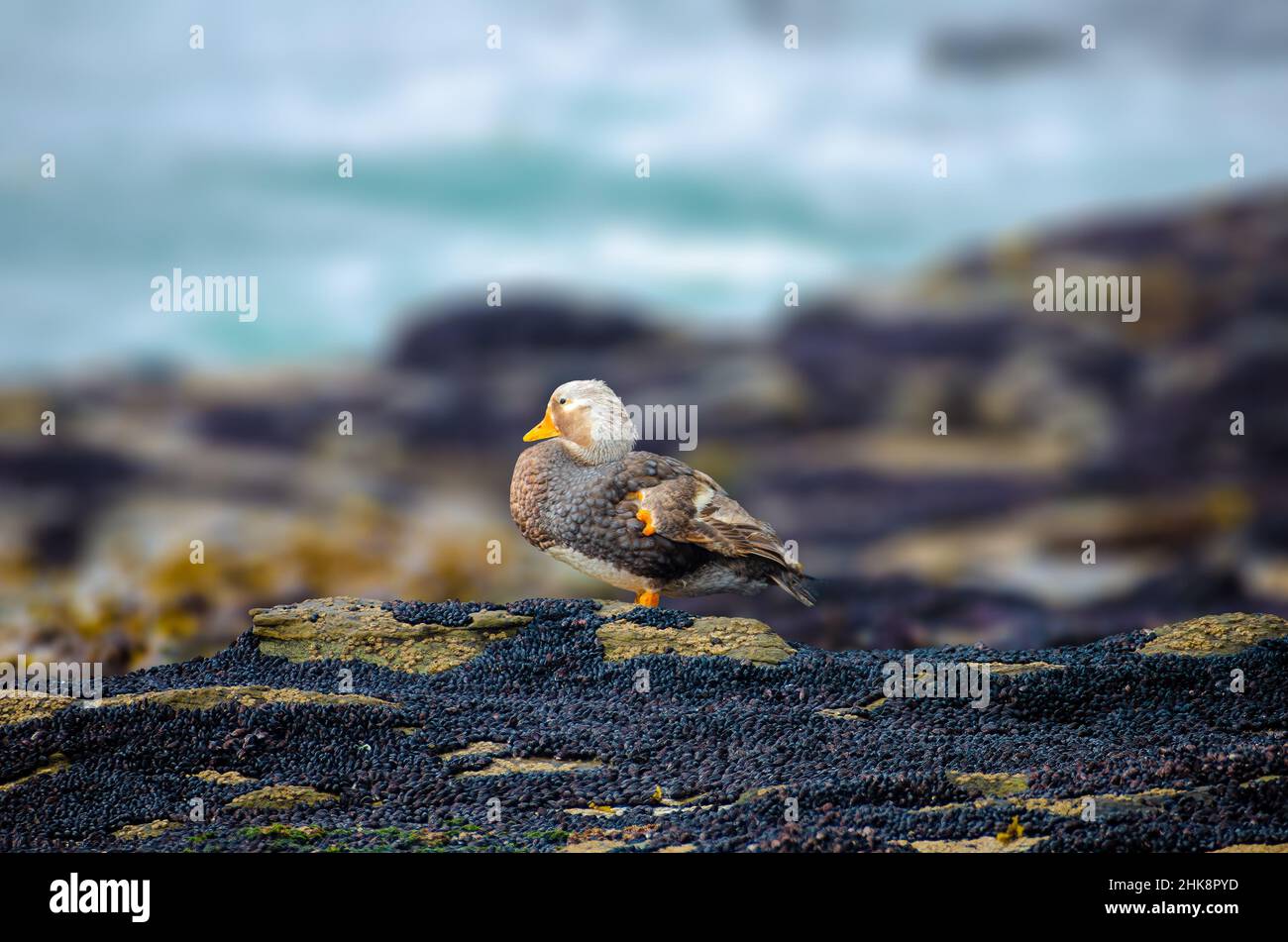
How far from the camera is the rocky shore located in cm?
461

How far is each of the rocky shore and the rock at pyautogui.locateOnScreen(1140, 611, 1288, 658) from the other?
0.02 meters

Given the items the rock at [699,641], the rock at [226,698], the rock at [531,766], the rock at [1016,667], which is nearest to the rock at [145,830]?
the rock at [226,698]

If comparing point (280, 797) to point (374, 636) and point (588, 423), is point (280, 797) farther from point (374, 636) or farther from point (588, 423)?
point (588, 423)

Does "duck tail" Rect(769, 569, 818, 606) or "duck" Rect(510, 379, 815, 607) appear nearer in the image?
"duck" Rect(510, 379, 815, 607)

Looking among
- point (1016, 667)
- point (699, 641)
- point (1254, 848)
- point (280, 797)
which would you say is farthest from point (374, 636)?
point (1254, 848)

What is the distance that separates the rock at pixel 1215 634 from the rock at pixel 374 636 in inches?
136

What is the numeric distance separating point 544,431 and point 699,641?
141 cm

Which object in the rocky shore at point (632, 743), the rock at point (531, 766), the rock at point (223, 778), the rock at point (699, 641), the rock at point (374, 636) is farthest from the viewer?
the rock at point (374, 636)

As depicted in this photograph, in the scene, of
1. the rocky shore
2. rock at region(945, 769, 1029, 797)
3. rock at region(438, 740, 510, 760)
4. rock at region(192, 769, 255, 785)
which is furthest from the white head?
rock at region(945, 769, 1029, 797)

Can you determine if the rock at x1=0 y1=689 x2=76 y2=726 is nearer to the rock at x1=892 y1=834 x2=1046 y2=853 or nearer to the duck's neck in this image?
the duck's neck

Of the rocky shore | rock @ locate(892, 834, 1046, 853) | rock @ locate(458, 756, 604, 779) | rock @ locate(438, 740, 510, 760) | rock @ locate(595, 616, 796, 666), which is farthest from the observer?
rock @ locate(595, 616, 796, 666)

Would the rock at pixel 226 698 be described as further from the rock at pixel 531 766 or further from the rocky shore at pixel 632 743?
the rock at pixel 531 766

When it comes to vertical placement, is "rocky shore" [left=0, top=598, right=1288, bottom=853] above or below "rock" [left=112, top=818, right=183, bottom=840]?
above

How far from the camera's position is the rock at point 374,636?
690 centimetres
